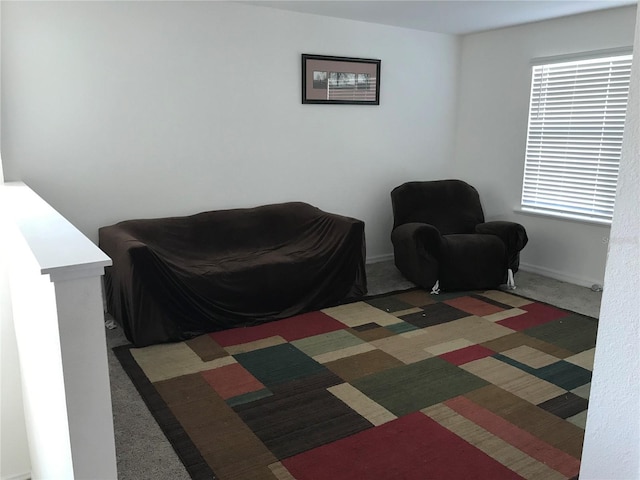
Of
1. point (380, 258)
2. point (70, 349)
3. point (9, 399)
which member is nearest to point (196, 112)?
point (380, 258)

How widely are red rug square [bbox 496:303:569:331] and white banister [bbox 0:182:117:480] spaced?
3.05 metres

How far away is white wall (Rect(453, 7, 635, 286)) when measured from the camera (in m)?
4.59

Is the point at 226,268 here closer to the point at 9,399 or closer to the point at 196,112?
the point at 196,112

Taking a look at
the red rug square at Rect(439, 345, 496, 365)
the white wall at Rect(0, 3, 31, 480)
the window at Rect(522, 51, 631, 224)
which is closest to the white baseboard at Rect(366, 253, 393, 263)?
the window at Rect(522, 51, 631, 224)

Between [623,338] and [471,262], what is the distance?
12.2 feet

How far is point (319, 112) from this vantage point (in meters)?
4.88

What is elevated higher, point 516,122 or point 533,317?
point 516,122

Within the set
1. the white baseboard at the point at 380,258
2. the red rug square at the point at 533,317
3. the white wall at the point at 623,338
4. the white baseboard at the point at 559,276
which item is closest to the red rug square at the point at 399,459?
the white wall at the point at 623,338

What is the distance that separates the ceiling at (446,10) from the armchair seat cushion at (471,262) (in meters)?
1.88

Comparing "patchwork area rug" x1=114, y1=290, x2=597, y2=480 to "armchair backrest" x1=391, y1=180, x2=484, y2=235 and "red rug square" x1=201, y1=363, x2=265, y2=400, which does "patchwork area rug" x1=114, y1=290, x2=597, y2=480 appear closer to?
"red rug square" x1=201, y1=363, x2=265, y2=400

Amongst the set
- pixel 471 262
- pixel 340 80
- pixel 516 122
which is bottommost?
pixel 471 262

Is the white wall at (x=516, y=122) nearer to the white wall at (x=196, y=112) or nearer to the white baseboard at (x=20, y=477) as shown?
the white wall at (x=196, y=112)

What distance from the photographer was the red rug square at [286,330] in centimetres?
355

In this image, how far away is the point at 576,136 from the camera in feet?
15.5
